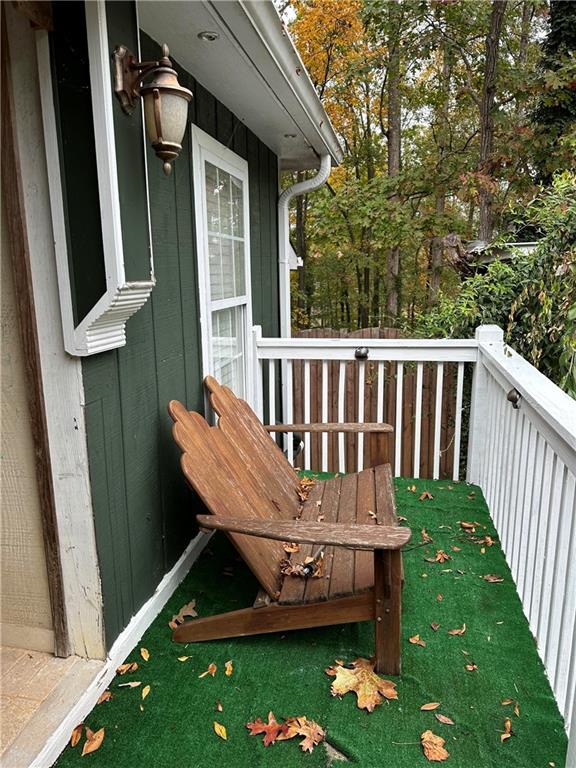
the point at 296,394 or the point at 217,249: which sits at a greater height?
the point at 217,249

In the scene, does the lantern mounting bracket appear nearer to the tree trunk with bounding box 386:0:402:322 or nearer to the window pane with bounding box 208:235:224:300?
the window pane with bounding box 208:235:224:300

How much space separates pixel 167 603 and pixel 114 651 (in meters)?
0.46

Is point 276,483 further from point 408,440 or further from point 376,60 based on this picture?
point 376,60

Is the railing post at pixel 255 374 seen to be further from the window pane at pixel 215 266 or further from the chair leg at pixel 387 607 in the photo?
the chair leg at pixel 387 607

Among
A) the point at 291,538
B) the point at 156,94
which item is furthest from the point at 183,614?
the point at 156,94

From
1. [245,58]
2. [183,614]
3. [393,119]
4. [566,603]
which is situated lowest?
[183,614]

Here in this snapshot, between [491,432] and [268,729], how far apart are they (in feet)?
7.38

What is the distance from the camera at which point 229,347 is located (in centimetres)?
368

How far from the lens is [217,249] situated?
10.8 feet

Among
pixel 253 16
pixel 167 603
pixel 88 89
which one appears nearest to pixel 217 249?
pixel 253 16

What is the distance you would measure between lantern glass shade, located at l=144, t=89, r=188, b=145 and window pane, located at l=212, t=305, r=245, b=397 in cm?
148

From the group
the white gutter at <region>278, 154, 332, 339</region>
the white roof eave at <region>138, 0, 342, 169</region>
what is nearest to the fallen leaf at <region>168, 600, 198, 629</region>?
the white roof eave at <region>138, 0, 342, 169</region>

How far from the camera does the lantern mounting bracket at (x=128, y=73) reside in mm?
1668

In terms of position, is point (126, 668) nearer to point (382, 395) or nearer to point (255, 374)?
point (255, 374)
